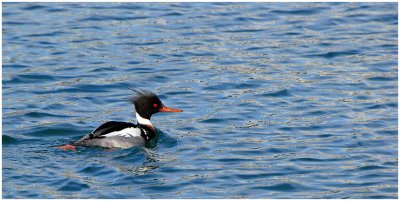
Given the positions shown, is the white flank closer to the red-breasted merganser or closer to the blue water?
the red-breasted merganser

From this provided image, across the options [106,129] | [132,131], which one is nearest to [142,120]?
[132,131]

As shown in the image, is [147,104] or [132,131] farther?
[147,104]

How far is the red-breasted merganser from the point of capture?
14.0 meters

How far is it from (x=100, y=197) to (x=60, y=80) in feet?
19.3

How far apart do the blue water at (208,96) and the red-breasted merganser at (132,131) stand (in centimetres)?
20

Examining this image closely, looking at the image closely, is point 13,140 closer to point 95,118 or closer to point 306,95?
point 95,118

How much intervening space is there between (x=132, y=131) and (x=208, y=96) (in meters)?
2.31

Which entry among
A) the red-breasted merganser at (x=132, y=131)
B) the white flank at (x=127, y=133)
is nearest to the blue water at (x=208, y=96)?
the red-breasted merganser at (x=132, y=131)

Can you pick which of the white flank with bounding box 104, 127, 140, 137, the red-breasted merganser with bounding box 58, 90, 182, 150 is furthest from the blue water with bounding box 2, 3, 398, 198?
the white flank with bounding box 104, 127, 140, 137

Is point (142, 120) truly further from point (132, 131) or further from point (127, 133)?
point (127, 133)

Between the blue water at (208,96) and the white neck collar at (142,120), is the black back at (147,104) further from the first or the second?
the blue water at (208,96)

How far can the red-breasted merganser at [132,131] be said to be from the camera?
14.0 metres

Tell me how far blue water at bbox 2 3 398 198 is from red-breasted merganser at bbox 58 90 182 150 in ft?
0.65

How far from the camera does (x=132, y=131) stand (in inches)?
571
